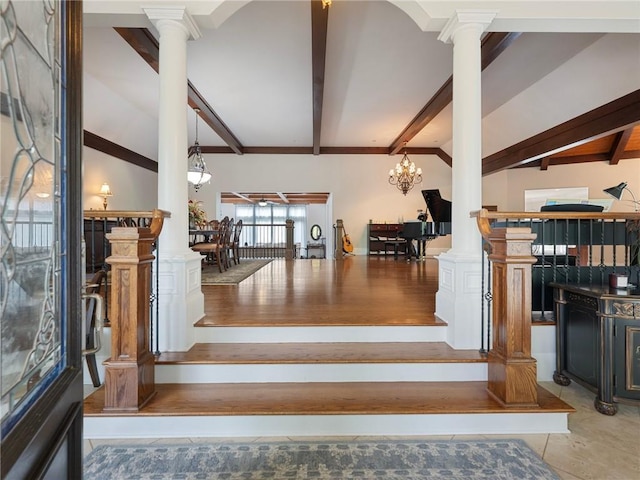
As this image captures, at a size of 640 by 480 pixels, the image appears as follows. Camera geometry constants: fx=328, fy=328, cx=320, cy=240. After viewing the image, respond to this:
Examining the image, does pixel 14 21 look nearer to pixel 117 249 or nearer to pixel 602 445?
pixel 117 249

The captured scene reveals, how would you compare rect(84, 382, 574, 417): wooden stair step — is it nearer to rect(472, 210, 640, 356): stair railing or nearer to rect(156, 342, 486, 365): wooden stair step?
rect(156, 342, 486, 365): wooden stair step

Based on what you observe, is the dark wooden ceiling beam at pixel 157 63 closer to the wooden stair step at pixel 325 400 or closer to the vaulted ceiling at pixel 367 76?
the vaulted ceiling at pixel 367 76

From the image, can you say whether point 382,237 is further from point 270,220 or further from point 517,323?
point 270,220

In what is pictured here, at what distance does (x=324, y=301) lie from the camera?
334 centimetres

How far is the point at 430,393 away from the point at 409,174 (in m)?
6.04

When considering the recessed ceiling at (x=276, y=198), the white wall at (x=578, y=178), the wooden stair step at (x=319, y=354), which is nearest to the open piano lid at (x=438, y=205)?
the wooden stair step at (x=319, y=354)

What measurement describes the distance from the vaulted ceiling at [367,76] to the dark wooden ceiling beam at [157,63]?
2 centimetres

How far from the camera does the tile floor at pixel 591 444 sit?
5.26 feet

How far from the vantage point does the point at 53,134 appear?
0.70m

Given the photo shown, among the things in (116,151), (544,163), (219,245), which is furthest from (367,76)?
(544,163)

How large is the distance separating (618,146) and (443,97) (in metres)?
4.82

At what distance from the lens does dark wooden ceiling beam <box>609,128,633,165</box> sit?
6.83 metres

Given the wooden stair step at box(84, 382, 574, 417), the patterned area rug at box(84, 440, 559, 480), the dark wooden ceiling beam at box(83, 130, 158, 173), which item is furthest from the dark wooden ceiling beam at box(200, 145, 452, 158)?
the patterned area rug at box(84, 440, 559, 480)

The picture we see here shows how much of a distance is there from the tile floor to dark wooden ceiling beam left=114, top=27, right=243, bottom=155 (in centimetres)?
391
